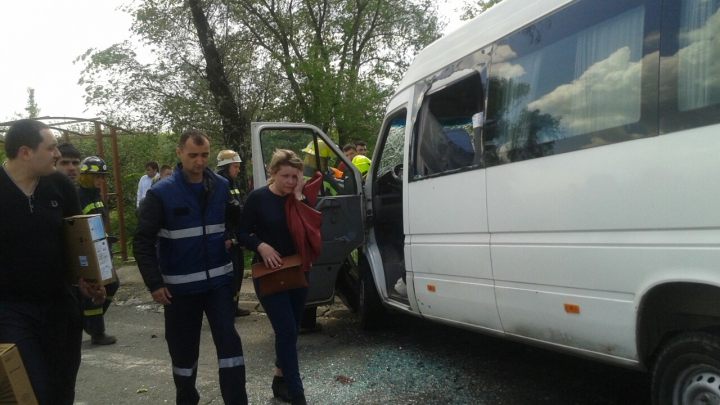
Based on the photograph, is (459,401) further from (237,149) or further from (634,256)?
(237,149)

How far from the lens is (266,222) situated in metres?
3.98

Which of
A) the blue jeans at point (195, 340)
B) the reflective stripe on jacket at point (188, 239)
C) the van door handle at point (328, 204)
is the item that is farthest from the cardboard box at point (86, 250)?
the van door handle at point (328, 204)

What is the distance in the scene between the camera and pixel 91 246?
3166 millimetres

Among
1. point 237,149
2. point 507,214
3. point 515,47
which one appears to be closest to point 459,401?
point 507,214

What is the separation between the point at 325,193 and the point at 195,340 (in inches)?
99.9

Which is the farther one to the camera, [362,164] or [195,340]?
[362,164]

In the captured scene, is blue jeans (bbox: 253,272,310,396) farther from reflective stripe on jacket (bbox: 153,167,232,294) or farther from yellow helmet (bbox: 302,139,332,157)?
yellow helmet (bbox: 302,139,332,157)

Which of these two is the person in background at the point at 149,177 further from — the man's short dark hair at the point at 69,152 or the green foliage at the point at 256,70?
the man's short dark hair at the point at 69,152

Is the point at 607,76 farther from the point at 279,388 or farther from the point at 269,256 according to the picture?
the point at 279,388

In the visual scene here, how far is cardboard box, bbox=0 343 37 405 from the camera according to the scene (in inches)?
103

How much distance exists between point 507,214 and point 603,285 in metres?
0.78

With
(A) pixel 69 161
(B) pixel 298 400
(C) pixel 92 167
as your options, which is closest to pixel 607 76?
(B) pixel 298 400

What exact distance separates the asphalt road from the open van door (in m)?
0.68

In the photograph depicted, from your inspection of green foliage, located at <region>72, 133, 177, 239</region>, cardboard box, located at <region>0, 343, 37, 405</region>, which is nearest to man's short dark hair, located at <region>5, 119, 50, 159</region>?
cardboard box, located at <region>0, 343, 37, 405</region>
